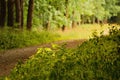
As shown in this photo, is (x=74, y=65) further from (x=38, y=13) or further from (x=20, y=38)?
(x=38, y=13)

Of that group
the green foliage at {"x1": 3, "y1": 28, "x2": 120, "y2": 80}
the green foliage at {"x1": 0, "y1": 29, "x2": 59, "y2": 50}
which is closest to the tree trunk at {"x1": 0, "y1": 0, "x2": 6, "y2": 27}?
the green foliage at {"x1": 0, "y1": 29, "x2": 59, "y2": 50}

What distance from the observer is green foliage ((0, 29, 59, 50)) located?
18559 millimetres

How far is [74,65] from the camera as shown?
7.20 m

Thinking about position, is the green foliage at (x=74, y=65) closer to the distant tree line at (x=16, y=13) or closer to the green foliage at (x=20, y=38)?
the green foliage at (x=20, y=38)

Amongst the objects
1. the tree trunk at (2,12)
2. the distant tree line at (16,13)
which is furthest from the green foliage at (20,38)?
the tree trunk at (2,12)

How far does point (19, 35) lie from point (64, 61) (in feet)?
43.0

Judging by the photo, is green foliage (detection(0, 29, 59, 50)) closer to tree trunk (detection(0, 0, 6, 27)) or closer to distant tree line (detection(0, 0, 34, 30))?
distant tree line (detection(0, 0, 34, 30))

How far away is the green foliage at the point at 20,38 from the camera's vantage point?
18559 millimetres

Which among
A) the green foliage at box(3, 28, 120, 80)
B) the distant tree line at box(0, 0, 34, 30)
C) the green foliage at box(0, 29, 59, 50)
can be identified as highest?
the distant tree line at box(0, 0, 34, 30)

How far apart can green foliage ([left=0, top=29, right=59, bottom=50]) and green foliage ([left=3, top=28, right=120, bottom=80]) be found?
10.3 m

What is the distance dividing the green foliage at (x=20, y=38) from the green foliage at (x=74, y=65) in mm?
10253

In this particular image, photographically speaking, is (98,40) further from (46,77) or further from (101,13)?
(101,13)

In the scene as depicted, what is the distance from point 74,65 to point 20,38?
504 inches

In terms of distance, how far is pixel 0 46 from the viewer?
17.9 meters
